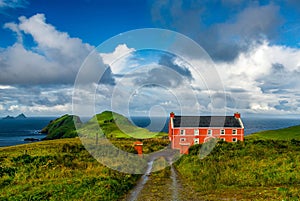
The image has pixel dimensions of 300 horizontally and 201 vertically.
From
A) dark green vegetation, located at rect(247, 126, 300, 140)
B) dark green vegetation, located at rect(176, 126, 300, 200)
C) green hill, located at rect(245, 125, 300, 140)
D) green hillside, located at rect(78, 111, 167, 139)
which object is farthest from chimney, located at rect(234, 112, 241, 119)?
dark green vegetation, located at rect(176, 126, 300, 200)

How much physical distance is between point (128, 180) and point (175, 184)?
12.4 ft

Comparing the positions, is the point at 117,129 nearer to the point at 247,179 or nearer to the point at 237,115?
the point at 237,115

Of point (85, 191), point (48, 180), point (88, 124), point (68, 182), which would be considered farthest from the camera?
point (88, 124)

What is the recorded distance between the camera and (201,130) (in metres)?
58.2

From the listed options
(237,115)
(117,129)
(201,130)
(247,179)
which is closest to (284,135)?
(237,115)

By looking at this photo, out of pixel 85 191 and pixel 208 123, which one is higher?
pixel 208 123

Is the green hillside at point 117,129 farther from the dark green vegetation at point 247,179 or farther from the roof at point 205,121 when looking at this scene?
the dark green vegetation at point 247,179

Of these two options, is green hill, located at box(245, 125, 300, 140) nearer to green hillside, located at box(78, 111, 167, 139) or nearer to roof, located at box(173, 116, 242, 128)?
roof, located at box(173, 116, 242, 128)

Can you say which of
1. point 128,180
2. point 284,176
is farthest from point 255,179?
point 128,180

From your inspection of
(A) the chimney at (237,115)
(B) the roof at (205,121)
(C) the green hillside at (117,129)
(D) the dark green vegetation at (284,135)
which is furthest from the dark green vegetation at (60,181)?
(C) the green hillside at (117,129)

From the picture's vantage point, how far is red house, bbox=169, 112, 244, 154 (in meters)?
57.4

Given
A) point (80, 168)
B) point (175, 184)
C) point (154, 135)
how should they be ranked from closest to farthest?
point (175, 184) → point (80, 168) → point (154, 135)

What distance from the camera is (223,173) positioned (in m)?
22.4

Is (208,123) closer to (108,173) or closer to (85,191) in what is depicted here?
(108,173)
